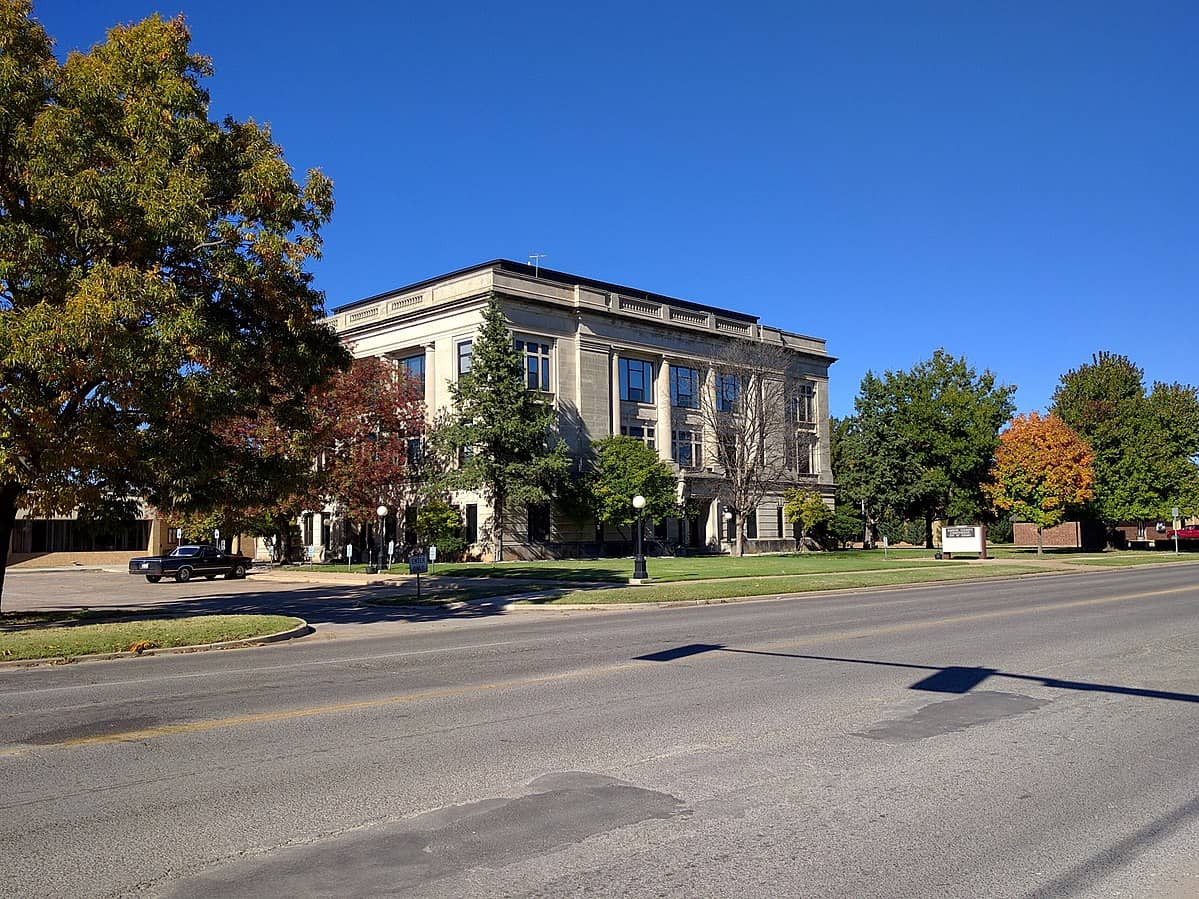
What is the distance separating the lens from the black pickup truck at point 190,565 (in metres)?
38.5

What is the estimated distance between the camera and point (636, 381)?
5934 centimetres

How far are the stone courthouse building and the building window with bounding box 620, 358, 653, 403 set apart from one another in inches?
3.5

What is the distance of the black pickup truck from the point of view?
38.5 m

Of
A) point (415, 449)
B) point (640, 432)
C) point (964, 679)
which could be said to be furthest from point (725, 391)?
point (964, 679)

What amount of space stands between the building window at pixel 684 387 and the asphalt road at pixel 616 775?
4807 cm

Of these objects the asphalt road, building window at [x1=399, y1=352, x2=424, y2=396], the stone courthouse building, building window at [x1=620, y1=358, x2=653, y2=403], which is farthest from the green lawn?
building window at [x1=399, y1=352, x2=424, y2=396]

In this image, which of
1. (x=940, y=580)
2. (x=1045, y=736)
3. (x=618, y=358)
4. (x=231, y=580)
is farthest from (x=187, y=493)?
(x=618, y=358)

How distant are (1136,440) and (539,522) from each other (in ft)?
139

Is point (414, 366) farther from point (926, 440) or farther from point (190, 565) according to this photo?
point (926, 440)

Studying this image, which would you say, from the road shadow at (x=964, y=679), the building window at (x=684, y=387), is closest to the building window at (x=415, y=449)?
the building window at (x=684, y=387)

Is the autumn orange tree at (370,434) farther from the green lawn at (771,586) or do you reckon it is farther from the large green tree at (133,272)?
the large green tree at (133,272)

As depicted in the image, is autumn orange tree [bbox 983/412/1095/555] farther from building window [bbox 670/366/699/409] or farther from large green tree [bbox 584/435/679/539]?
large green tree [bbox 584/435/679/539]

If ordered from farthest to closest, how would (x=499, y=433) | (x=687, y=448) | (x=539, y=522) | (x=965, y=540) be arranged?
(x=687, y=448)
(x=539, y=522)
(x=965, y=540)
(x=499, y=433)

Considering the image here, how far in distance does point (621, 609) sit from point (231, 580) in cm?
2338
